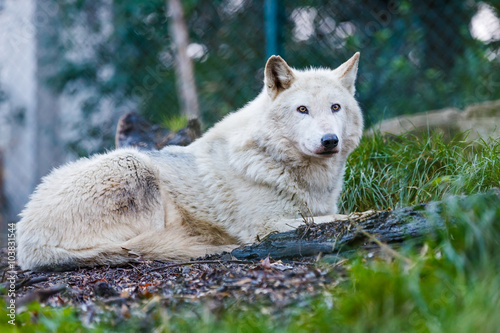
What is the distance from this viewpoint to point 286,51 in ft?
21.1

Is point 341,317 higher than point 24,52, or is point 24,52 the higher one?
point 24,52

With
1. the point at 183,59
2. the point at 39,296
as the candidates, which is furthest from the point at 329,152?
→ the point at 183,59

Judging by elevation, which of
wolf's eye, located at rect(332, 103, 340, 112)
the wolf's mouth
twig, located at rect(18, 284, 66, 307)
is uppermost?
wolf's eye, located at rect(332, 103, 340, 112)

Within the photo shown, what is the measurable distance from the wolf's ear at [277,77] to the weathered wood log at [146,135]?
1829mm

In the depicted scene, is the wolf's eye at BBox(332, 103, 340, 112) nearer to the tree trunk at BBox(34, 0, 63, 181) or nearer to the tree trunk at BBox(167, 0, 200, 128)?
the tree trunk at BBox(167, 0, 200, 128)

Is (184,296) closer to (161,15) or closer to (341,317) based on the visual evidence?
(341,317)

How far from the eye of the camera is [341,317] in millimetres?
1850

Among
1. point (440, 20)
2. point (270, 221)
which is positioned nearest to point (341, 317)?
point (270, 221)

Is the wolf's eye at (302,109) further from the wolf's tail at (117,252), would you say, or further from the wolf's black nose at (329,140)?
the wolf's tail at (117,252)

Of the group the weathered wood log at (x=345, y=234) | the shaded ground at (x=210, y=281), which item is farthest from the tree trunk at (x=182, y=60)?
the weathered wood log at (x=345, y=234)

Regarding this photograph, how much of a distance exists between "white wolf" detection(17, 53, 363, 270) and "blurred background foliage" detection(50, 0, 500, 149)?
90.0 inches

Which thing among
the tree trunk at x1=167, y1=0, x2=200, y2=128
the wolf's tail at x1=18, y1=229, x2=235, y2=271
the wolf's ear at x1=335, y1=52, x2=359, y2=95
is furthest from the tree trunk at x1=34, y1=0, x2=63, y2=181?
the wolf's ear at x1=335, y1=52, x2=359, y2=95

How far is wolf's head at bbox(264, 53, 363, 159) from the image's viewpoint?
143 inches

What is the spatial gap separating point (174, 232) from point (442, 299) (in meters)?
2.27
